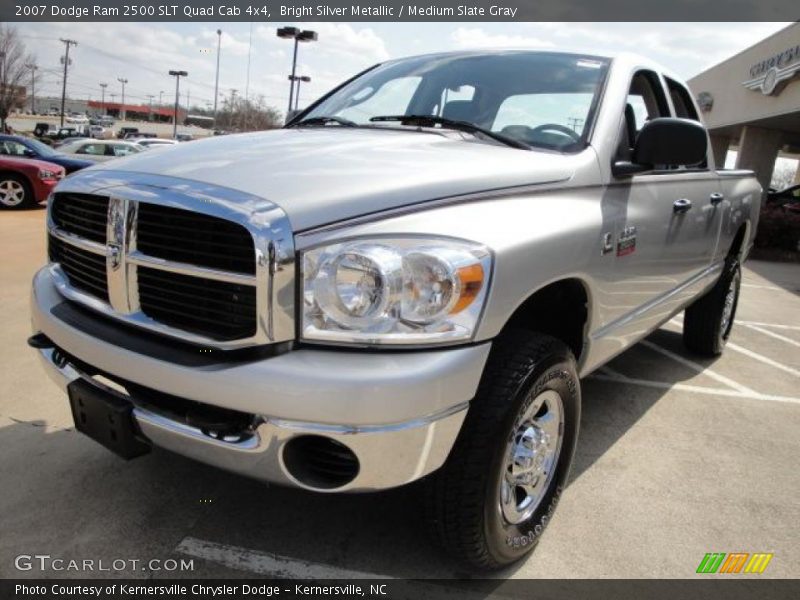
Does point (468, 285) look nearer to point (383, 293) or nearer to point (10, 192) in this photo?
point (383, 293)

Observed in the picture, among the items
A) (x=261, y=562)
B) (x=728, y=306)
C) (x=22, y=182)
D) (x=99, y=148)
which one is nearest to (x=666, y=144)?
(x=261, y=562)

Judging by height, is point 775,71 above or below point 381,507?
above

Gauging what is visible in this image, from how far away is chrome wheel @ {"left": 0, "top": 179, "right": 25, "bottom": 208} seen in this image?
11.9m

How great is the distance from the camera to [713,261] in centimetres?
418

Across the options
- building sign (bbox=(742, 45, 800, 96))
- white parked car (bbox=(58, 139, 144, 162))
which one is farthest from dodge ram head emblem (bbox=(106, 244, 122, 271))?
building sign (bbox=(742, 45, 800, 96))

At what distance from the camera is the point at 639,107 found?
131 inches

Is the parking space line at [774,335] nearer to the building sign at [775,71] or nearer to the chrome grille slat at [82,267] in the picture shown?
the chrome grille slat at [82,267]

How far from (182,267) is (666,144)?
6.43 ft

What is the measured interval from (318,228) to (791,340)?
5.93 meters

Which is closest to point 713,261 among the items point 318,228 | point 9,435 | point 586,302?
point 586,302

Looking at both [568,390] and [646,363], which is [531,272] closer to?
[568,390]

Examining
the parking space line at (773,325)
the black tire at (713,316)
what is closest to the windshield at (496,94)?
the black tire at (713,316)

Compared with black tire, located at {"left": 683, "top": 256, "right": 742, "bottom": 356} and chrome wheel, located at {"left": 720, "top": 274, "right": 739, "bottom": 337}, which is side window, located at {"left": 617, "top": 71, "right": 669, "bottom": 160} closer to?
black tire, located at {"left": 683, "top": 256, "right": 742, "bottom": 356}

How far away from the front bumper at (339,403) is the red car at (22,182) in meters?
11.6
